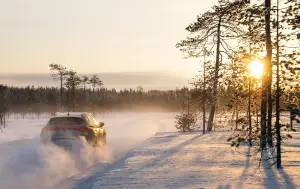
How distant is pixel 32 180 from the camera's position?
32.5 ft

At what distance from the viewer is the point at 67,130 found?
13828 millimetres

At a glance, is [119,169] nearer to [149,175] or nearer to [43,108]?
[149,175]

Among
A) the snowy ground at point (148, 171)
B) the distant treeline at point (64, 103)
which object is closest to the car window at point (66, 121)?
the snowy ground at point (148, 171)

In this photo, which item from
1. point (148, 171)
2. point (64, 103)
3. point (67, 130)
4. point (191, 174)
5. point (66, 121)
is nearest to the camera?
point (191, 174)

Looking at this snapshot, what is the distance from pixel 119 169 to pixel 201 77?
19602 mm

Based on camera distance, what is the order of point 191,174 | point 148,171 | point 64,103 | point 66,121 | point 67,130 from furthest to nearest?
point 64,103
point 66,121
point 67,130
point 148,171
point 191,174

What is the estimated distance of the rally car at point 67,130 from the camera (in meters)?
13.7

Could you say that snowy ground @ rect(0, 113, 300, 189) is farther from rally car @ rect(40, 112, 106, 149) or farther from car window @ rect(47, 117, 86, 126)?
car window @ rect(47, 117, 86, 126)

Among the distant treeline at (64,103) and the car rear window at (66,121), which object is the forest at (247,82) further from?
the distant treeline at (64,103)

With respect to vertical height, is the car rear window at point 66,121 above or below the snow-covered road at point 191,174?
above

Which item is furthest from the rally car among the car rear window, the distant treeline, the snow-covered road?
the distant treeline

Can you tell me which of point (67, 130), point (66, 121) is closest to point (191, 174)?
point (67, 130)

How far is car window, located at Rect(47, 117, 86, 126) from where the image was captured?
14.0 meters

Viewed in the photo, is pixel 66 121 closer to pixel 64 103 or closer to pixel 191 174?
pixel 191 174
